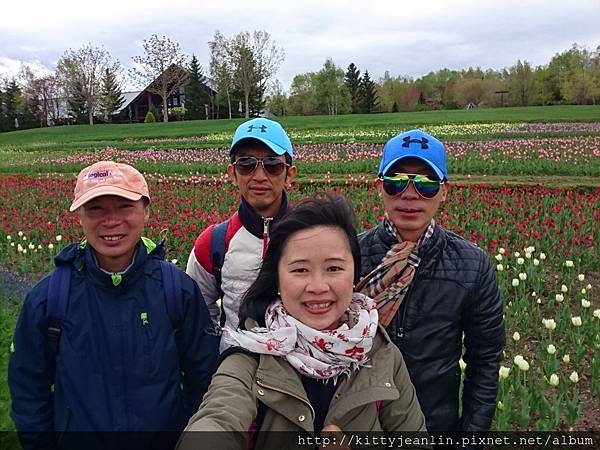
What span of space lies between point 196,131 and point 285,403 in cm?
3354

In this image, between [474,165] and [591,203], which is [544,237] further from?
[474,165]

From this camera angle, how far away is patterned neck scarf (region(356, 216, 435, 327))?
86.0 inches

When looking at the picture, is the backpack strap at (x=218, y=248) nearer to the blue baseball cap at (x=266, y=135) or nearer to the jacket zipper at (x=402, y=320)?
the blue baseball cap at (x=266, y=135)

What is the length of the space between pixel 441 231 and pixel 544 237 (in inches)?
182

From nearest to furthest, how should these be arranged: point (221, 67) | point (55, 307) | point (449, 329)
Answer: point (55, 307) < point (449, 329) < point (221, 67)

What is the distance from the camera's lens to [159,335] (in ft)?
6.93


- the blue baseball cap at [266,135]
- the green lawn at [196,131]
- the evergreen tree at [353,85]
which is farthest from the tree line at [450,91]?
the blue baseball cap at [266,135]

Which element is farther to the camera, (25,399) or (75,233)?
(75,233)

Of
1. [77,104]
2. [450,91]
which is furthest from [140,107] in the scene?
[450,91]

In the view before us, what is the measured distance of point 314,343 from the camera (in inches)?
64.9

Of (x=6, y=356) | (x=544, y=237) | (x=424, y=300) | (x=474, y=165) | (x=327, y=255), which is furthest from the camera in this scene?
(x=474, y=165)

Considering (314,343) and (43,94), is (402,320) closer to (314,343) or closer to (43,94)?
(314,343)

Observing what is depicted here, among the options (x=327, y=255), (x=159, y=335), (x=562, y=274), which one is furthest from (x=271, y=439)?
(x=562, y=274)

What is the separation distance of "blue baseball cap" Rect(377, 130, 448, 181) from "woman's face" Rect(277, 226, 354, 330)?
668mm
